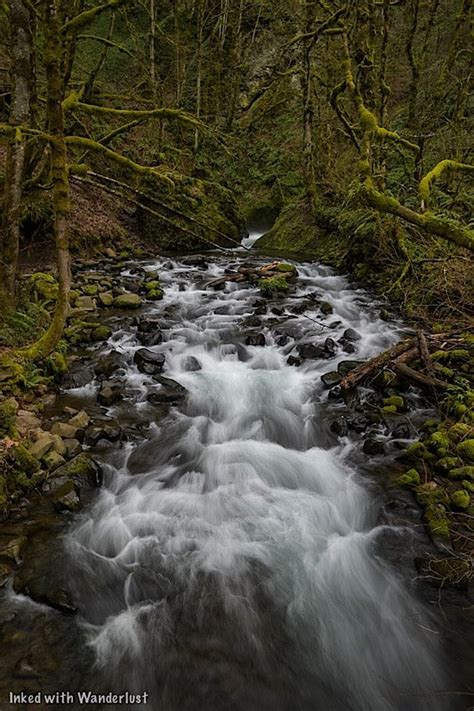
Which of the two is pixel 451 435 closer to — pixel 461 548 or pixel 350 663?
pixel 461 548

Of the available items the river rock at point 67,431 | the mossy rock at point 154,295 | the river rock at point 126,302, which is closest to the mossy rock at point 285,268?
the mossy rock at point 154,295

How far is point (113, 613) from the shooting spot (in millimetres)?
3637

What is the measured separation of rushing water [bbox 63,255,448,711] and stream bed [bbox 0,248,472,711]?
13mm

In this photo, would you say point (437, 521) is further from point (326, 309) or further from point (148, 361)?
point (326, 309)

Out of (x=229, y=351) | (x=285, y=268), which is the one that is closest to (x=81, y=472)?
(x=229, y=351)

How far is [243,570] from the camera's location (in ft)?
13.3

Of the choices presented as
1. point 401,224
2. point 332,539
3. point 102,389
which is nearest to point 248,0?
point 401,224

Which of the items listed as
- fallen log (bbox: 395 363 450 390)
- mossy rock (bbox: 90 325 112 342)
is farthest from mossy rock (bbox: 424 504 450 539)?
mossy rock (bbox: 90 325 112 342)

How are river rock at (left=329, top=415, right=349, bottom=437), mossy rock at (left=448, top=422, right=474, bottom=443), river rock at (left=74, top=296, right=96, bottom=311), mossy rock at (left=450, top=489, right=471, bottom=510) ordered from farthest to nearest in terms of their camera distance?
river rock at (left=74, top=296, right=96, bottom=311) < river rock at (left=329, top=415, right=349, bottom=437) < mossy rock at (left=448, top=422, right=474, bottom=443) < mossy rock at (left=450, top=489, right=471, bottom=510)

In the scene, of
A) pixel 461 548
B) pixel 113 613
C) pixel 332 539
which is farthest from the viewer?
pixel 332 539

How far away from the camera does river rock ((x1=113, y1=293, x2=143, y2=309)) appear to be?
9492 millimetres

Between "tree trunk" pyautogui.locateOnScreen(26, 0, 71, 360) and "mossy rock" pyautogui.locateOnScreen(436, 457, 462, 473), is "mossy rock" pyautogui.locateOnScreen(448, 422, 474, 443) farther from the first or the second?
"tree trunk" pyautogui.locateOnScreen(26, 0, 71, 360)

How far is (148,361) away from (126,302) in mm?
2756

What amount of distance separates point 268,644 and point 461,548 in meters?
1.90
